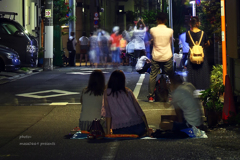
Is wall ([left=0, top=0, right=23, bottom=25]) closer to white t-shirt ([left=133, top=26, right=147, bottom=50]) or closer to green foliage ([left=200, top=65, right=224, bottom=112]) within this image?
white t-shirt ([left=133, top=26, right=147, bottom=50])

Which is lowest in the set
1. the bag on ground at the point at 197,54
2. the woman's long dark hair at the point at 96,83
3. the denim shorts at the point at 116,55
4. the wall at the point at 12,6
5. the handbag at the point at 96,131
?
the handbag at the point at 96,131

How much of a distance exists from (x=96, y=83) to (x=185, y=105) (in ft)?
4.67

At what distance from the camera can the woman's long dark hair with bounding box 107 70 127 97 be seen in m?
6.96

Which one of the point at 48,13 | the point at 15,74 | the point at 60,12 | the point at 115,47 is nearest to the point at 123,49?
the point at 115,47

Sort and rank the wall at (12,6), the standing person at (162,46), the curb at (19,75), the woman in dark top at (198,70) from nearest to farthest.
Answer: the woman in dark top at (198,70) < the standing person at (162,46) < the curb at (19,75) < the wall at (12,6)

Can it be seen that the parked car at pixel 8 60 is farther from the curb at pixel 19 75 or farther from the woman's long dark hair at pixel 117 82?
the woman's long dark hair at pixel 117 82

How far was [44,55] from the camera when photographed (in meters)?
22.5

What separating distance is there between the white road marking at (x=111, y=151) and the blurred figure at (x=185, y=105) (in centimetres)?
108

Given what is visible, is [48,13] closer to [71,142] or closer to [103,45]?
[103,45]

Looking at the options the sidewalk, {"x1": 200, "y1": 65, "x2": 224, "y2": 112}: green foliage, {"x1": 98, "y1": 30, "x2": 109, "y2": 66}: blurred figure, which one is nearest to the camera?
{"x1": 200, "y1": 65, "x2": 224, "y2": 112}: green foliage

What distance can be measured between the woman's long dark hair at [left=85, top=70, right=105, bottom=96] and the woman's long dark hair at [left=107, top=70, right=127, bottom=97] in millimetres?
268

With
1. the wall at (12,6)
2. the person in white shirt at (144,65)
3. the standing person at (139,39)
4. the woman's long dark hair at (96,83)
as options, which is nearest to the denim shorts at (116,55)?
the standing person at (139,39)

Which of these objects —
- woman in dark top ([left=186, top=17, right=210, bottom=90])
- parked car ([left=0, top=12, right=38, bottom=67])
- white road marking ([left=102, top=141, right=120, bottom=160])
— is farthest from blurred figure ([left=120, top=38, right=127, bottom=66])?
white road marking ([left=102, top=141, right=120, bottom=160])

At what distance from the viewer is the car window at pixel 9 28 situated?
819 inches
